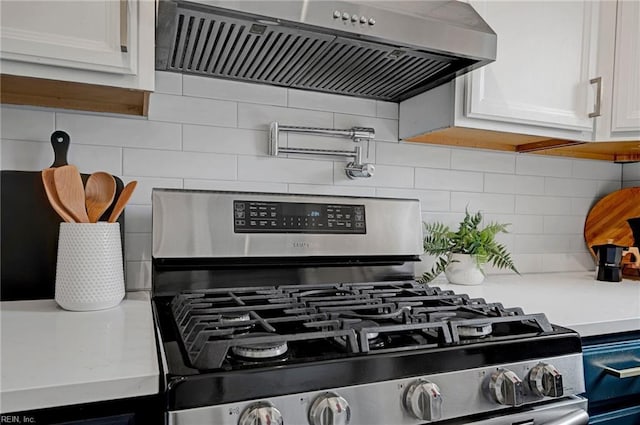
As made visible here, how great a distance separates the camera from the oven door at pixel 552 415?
835 mm

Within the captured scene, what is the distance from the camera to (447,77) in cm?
132

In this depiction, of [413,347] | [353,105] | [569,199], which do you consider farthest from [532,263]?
[413,347]

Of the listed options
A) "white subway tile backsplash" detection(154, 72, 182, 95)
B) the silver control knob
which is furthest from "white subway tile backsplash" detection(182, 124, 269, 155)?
Answer: the silver control knob

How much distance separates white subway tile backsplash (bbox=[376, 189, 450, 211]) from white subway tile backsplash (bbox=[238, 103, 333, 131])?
0.31 metres

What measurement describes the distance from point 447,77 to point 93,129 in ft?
3.30

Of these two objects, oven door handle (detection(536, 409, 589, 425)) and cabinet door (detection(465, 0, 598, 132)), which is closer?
oven door handle (detection(536, 409, 589, 425))

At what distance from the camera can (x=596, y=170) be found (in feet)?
6.56

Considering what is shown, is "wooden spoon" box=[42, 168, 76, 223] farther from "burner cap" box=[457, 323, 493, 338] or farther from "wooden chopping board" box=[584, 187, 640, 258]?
"wooden chopping board" box=[584, 187, 640, 258]

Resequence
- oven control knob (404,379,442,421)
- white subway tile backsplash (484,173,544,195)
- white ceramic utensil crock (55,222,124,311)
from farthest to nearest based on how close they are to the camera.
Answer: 1. white subway tile backsplash (484,173,544,195)
2. white ceramic utensil crock (55,222,124,311)
3. oven control knob (404,379,442,421)

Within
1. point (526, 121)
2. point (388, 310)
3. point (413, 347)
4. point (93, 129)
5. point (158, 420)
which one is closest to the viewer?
point (158, 420)

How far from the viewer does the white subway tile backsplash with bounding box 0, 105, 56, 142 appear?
3.82 ft

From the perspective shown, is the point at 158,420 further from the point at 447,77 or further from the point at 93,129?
the point at 447,77

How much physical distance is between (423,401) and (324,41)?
83 centimetres

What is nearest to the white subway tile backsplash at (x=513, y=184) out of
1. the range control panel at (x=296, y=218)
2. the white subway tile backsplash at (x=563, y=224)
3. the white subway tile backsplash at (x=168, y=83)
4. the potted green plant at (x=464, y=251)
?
the white subway tile backsplash at (x=563, y=224)
